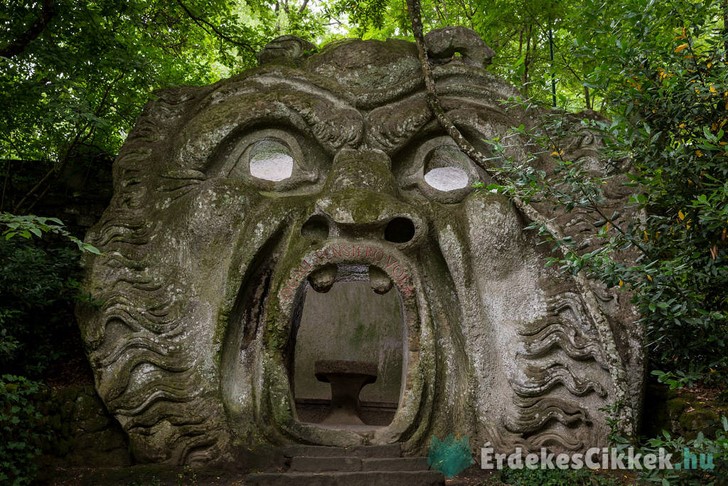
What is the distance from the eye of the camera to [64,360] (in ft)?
20.5

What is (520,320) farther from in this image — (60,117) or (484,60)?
(60,117)

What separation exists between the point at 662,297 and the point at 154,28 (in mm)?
7415

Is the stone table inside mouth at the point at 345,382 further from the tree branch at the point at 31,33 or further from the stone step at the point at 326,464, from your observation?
the tree branch at the point at 31,33

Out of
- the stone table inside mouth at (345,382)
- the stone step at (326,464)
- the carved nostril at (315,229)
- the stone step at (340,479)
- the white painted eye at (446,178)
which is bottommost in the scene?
Answer: the stone step at (340,479)

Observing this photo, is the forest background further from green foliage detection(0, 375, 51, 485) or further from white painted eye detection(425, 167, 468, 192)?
white painted eye detection(425, 167, 468, 192)

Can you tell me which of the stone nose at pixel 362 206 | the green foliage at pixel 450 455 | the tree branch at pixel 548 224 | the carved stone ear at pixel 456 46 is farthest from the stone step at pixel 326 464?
the carved stone ear at pixel 456 46

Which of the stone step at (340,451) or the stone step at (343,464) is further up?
the stone step at (340,451)

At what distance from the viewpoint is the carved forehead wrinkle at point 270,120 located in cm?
629

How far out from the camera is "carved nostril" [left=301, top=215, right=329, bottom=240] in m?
6.07

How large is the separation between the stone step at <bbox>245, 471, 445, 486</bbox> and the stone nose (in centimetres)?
188

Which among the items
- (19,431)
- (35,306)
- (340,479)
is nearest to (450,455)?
(340,479)

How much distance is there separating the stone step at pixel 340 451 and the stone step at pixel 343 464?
0.09m

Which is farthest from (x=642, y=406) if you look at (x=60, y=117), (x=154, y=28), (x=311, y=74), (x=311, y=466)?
(x=154, y=28)

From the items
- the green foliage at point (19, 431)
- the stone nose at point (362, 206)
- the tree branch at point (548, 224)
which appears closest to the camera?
the green foliage at point (19, 431)
